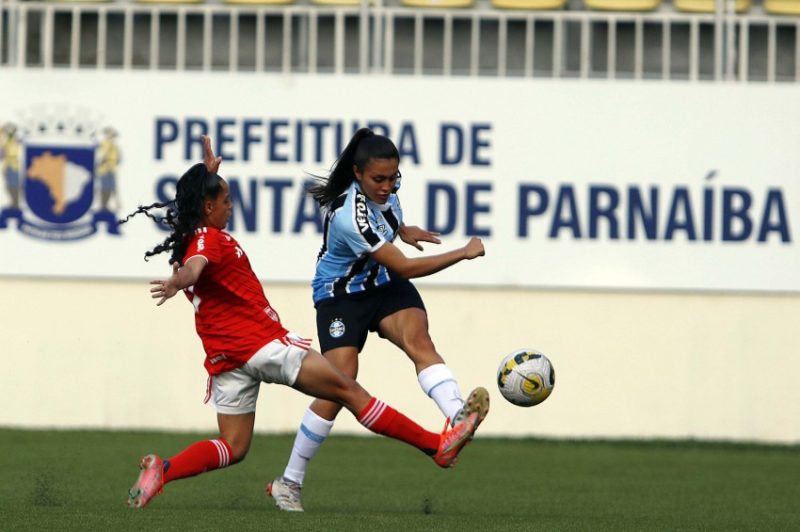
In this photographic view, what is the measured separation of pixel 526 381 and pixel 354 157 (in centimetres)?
142

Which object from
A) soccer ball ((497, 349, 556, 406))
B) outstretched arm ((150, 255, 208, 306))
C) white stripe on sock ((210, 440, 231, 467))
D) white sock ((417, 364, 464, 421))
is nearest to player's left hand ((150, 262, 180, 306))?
outstretched arm ((150, 255, 208, 306))

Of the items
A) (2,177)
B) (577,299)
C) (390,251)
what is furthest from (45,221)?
(390,251)

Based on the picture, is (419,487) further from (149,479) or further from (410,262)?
(149,479)

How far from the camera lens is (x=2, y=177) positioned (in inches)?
547

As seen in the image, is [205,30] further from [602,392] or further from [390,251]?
[390,251]

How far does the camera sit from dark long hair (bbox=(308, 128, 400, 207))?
25.8 ft

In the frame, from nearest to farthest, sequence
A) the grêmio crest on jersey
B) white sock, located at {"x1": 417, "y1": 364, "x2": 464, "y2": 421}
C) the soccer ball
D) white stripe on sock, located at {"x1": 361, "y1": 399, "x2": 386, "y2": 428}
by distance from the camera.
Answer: white stripe on sock, located at {"x1": 361, "y1": 399, "x2": 386, "y2": 428}, white sock, located at {"x1": 417, "y1": 364, "x2": 464, "y2": 421}, the soccer ball, the grêmio crest on jersey

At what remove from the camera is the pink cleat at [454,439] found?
7281 millimetres

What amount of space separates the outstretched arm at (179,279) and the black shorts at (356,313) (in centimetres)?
111

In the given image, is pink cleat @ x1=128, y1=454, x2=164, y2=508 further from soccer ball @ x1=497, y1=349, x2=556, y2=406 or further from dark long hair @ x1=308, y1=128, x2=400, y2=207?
soccer ball @ x1=497, y1=349, x2=556, y2=406

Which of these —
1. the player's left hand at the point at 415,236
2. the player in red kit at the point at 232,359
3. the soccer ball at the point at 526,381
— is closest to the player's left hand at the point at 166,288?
the player in red kit at the point at 232,359

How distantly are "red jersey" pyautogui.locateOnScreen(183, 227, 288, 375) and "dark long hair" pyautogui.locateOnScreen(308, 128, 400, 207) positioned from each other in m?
0.75

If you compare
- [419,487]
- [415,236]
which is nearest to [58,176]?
[419,487]

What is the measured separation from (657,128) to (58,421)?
584cm
